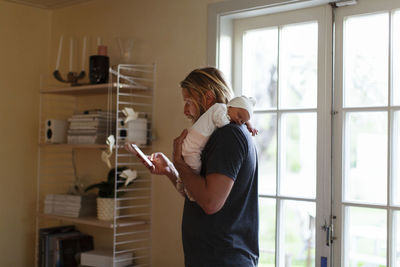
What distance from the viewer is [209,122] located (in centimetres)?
169

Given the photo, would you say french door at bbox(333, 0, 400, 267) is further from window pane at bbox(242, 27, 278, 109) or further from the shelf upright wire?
the shelf upright wire

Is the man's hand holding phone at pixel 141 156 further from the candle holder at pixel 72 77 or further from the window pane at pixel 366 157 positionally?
the candle holder at pixel 72 77

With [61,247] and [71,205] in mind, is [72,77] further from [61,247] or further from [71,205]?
[61,247]

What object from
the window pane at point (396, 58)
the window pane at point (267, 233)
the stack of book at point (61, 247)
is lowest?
the stack of book at point (61, 247)

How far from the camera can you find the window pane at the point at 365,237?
88.6 inches

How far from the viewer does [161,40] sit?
2.96 m

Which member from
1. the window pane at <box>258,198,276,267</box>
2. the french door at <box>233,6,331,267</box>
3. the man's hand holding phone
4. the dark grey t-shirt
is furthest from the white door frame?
the man's hand holding phone

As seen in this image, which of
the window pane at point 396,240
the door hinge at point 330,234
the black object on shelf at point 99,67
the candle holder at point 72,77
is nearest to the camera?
the window pane at point 396,240

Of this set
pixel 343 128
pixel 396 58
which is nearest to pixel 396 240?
pixel 343 128

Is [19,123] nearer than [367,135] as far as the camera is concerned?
No

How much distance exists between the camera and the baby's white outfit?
1.69 metres

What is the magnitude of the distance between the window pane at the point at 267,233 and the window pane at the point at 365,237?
0.42 meters

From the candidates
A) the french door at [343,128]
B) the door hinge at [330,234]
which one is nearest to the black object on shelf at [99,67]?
the french door at [343,128]

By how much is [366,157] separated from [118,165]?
58.7 inches
